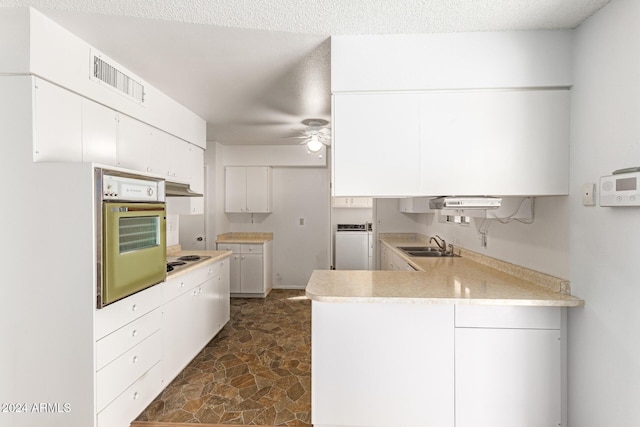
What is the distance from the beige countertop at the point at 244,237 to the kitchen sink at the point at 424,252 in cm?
232

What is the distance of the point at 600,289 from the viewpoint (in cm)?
164

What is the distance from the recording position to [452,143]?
6.35ft

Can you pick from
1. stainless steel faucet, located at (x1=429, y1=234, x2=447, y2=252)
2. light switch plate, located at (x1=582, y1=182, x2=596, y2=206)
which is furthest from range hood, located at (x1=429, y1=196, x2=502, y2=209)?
stainless steel faucet, located at (x1=429, y1=234, x2=447, y2=252)

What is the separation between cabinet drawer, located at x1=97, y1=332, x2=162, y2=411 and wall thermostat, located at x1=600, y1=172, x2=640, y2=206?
111 inches

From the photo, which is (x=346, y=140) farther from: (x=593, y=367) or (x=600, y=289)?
(x=593, y=367)

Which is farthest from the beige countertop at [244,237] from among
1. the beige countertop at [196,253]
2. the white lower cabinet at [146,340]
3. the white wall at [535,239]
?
the white wall at [535,239]

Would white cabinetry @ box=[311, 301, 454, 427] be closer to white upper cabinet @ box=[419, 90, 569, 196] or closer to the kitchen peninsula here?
the kitchen peninsula

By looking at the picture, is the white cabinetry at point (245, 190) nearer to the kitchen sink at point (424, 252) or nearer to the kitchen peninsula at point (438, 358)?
the kitchen sink at point (424, 252)

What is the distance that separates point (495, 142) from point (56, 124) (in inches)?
103

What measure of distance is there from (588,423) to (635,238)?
105 cm

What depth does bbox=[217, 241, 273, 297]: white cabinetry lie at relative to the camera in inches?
196

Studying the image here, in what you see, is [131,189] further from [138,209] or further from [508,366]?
[508,366]

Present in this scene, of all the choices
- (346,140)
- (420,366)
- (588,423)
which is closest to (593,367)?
(588,423)

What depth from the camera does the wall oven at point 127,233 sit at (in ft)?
5.58
